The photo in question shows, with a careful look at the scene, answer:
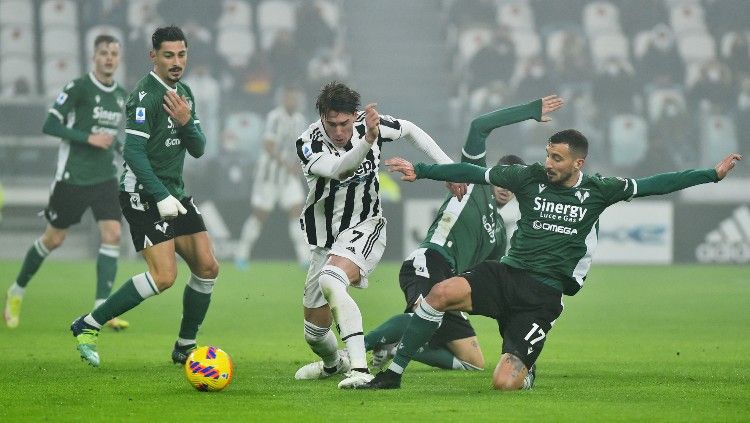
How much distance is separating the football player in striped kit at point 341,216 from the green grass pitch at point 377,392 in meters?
0.33

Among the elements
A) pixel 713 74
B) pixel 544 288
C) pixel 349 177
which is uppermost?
pixel 713 74

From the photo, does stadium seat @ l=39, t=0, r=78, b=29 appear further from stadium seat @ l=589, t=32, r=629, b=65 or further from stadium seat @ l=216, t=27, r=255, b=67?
stadium seat @ l=589, t=32, r=629, b=65

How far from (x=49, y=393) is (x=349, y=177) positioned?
224cm

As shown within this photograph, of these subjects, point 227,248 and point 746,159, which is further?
point 746,159

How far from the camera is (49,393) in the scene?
734cm

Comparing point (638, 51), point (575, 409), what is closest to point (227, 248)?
point (638, 51)

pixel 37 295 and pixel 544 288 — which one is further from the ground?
pixel 544 288

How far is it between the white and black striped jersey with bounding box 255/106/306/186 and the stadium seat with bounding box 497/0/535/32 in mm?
7261

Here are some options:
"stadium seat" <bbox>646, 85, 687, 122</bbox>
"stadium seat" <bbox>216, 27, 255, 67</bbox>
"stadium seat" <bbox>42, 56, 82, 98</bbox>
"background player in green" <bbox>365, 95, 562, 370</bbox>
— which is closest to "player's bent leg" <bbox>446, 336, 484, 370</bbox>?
"background player in green" <bbox>365, 95, 562, 370</bbox>

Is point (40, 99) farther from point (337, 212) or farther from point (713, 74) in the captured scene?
point (337, 212)

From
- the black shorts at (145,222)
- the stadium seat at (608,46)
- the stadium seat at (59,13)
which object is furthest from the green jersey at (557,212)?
the stadium seat at (59,13)

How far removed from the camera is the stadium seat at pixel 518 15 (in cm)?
2688

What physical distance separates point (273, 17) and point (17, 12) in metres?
5.16

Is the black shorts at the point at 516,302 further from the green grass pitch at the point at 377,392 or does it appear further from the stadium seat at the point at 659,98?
the stadium seat at the point at 659,98
